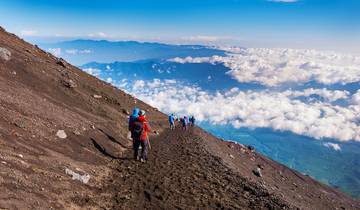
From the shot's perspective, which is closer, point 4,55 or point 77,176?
point 77,176

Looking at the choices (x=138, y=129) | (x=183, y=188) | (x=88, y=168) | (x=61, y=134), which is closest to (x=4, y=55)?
(x=61, y=134)

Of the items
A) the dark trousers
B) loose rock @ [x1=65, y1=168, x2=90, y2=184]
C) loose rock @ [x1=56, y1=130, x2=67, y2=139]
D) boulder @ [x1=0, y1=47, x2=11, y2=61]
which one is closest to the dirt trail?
the dark trousers

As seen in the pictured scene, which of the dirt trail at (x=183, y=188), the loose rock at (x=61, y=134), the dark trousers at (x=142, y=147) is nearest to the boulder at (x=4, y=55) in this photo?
the loose rock at (x=61, y=134)

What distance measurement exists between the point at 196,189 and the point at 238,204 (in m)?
3.16

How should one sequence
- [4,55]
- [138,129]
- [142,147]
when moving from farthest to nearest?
[4,55] → [142,147] → [138,129]

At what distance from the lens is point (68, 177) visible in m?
21.7

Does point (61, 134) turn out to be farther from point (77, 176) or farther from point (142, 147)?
point (77, 176)

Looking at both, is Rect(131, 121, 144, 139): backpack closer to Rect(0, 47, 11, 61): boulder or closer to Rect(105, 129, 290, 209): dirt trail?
Rect(105, 129, 290, 209): dirt trail

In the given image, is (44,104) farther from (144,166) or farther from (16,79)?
(144,166)

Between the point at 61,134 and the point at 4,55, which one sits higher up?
the point at 4,55

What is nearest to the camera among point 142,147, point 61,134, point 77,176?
point 77,176

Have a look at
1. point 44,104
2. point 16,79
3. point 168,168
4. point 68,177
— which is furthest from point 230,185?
point 16,79

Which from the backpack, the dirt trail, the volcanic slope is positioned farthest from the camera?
the backpack

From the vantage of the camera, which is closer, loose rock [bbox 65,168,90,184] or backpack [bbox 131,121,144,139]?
loose rock [bbox 65,168,90,184]
